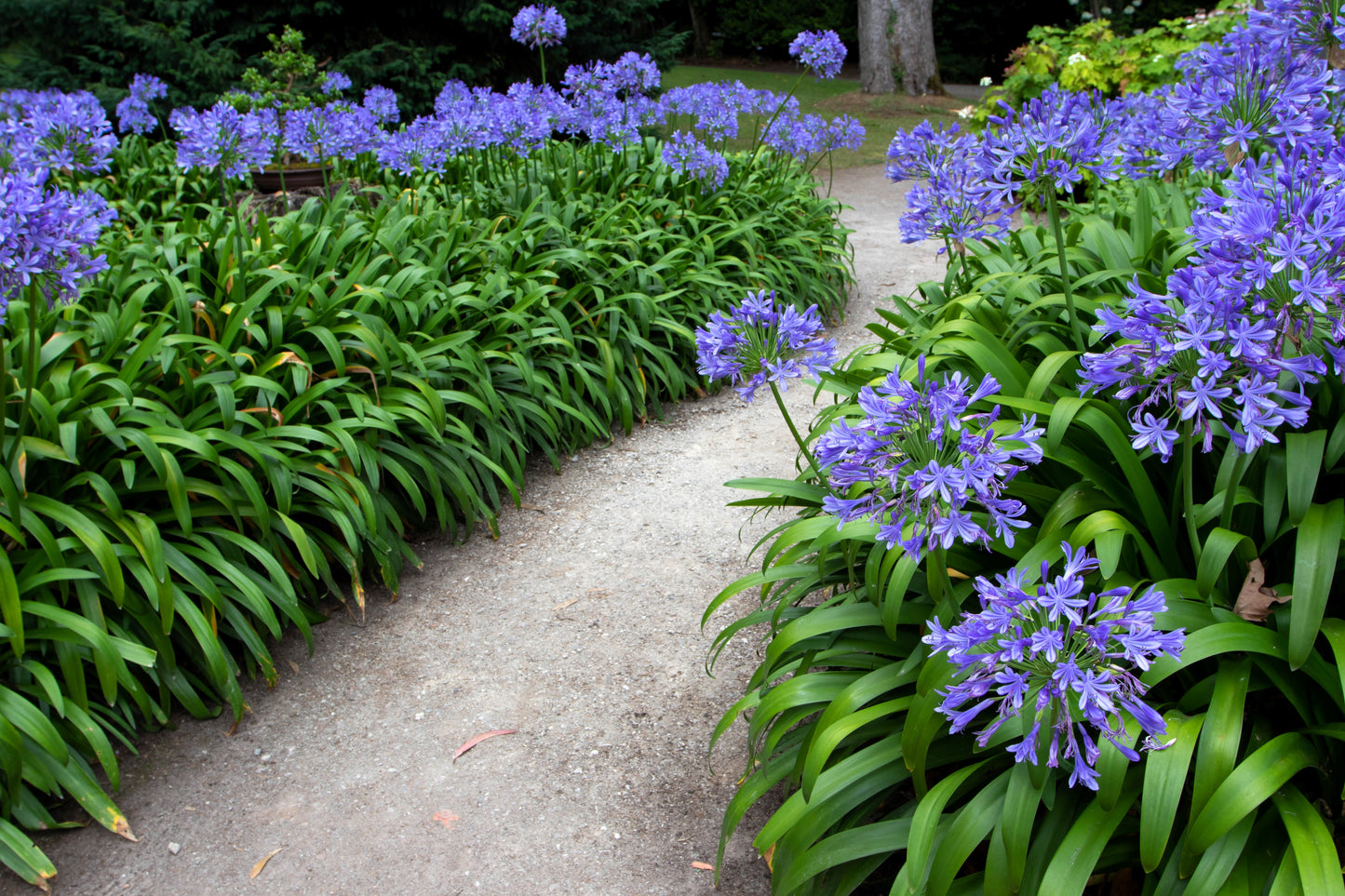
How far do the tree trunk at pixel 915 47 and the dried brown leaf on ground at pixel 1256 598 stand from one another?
15212mm

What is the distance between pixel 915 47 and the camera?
15.5m

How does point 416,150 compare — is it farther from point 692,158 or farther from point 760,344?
point 760,344

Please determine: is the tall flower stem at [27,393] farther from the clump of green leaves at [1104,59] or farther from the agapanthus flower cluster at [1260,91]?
the clump of green leaves at [1104,59]

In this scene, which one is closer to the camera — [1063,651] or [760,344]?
[1063,651]

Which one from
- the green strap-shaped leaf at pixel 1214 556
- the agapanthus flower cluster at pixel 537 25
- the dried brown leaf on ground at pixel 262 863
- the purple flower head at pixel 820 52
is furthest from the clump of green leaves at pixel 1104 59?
the dried brown leaf on ground at pixel 262 863

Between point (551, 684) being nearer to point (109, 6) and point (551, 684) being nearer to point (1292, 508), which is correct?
point (1292, 508)

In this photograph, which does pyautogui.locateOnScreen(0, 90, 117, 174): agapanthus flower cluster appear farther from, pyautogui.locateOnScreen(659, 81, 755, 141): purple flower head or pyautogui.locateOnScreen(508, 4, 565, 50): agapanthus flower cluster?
pyautogui.locateOnScreen(659, 81, 755, 141): purple flower head

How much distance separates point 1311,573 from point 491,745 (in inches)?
79.3

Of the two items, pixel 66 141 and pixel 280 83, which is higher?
pixel 280 83

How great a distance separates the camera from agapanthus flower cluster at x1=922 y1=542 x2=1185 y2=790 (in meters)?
1.37

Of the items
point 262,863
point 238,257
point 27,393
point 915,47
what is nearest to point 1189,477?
point 262,863

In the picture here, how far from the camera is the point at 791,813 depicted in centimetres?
191

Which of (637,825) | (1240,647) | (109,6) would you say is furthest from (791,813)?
(109,6)

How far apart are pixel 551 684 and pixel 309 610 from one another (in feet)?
2.87
